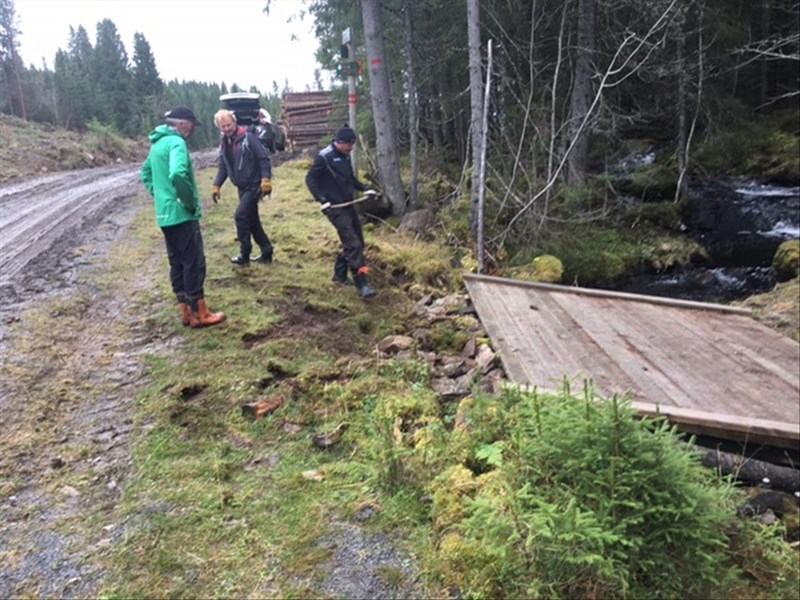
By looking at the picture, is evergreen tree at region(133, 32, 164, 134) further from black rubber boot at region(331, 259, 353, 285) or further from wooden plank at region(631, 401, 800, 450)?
wooden plank at region(631, 401, 800, 450)

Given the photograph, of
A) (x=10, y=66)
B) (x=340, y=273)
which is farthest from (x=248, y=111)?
(x=10, y=66)

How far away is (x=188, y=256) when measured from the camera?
531cm

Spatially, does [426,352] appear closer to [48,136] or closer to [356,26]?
[356,26]

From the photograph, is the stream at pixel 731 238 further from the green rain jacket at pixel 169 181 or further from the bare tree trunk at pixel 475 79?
the green rain jacket at pixel 169 181

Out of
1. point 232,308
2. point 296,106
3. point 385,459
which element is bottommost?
point 385,459

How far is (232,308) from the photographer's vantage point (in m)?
5.97

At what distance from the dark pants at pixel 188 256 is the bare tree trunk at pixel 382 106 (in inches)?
265

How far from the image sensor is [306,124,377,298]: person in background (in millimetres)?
6742

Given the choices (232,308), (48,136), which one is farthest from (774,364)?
(48,136)

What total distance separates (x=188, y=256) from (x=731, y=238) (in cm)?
1193

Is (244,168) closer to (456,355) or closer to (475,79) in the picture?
(456,355)

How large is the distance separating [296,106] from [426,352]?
2155 cm

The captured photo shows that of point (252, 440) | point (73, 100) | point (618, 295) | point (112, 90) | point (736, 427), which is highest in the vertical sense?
point (112, 90)

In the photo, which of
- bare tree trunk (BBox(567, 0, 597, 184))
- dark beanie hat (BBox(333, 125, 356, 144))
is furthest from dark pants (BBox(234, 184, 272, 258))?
bare tree trunk (BBox(567, 0, 597, 184))
